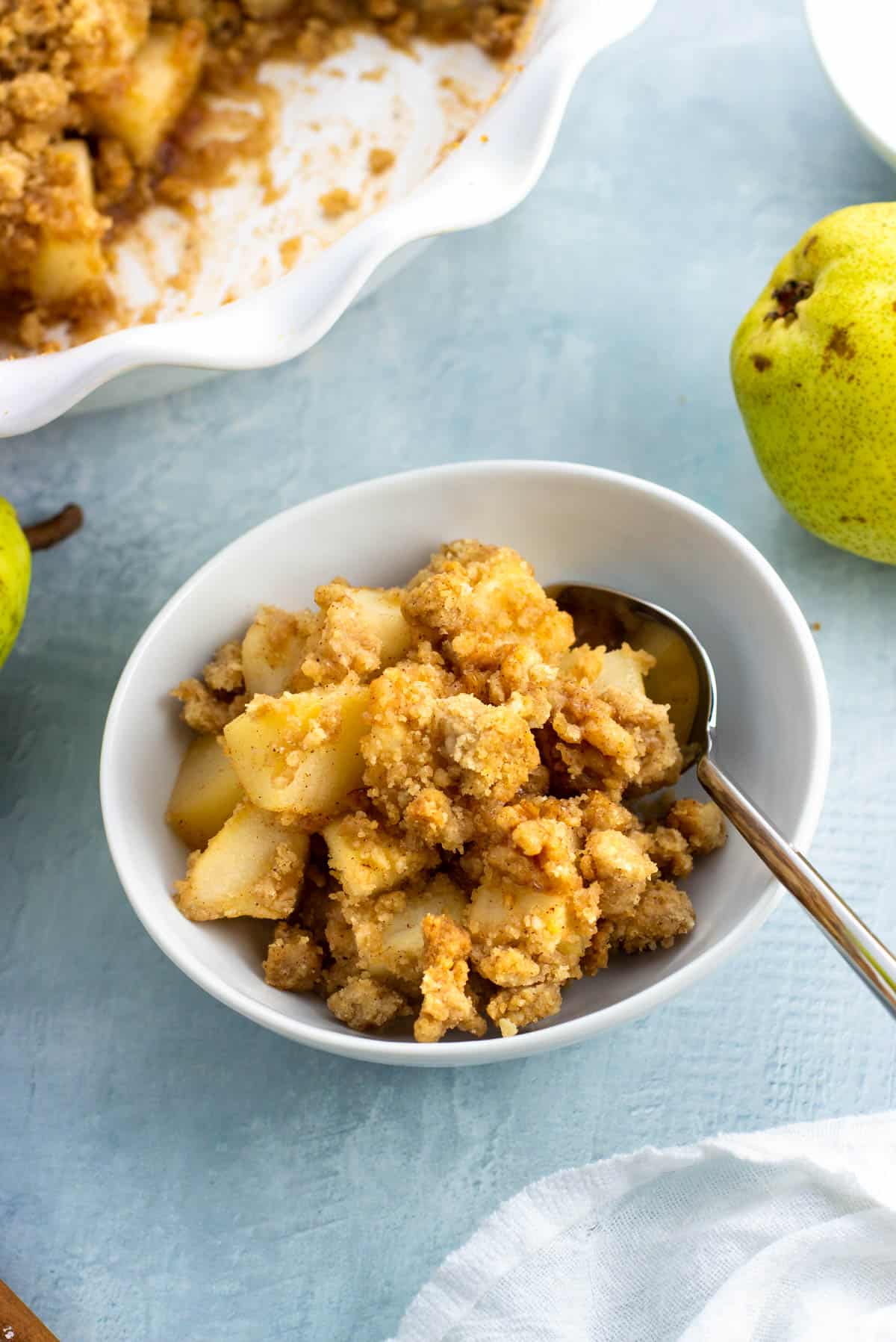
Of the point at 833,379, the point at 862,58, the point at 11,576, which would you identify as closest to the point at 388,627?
the point at 11,576

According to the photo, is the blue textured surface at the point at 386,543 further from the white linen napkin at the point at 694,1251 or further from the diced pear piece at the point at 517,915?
the diced pear piece at the point at 517,915

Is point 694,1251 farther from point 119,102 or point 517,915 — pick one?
point 119,102

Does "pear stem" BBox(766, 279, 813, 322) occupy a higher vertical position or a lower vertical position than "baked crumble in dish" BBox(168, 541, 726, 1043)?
higher

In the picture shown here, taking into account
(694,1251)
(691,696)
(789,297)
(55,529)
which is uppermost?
(789,297)

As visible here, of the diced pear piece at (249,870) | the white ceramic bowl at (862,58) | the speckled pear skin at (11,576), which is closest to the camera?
the diced pear piece at (249,870)

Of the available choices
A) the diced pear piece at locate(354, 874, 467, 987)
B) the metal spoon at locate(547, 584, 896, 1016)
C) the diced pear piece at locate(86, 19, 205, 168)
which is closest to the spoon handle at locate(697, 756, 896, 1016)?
the metal spoon at locate(547, 584, 896, 1016)

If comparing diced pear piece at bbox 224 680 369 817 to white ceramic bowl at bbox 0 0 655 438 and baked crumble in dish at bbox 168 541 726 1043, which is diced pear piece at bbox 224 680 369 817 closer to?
baked crumble in dish at bbox 168 541 726 1043

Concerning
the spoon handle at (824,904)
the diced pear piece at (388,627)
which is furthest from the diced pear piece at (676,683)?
the diced pear piece at (388,627)
